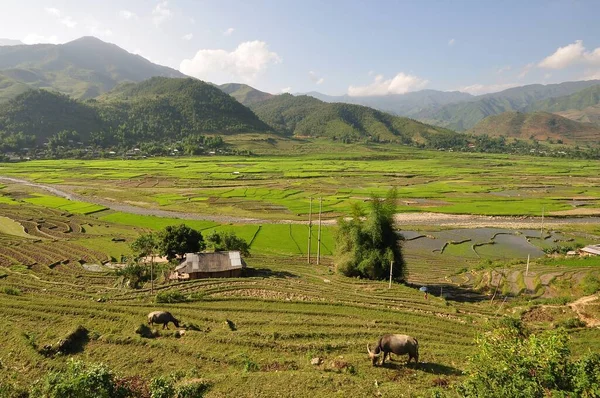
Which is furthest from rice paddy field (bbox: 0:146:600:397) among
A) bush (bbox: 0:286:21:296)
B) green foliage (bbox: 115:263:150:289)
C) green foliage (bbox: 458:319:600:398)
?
green foliage (bbox: 458:319:600:398)

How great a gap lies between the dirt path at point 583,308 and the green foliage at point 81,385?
2621cm

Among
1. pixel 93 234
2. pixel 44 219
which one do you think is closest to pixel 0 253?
pixel 93 234

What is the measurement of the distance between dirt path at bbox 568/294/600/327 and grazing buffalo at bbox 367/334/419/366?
1470 cm

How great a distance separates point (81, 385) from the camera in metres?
10.9

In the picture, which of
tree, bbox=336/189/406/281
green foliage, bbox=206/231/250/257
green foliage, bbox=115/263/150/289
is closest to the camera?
green foliage, bbox=115/263/150/289

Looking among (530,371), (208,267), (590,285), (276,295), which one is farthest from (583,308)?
(208,267)

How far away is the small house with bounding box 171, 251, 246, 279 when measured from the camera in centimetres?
3409

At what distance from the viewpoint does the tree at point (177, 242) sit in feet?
130

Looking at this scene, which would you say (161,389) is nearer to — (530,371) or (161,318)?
(161,318)

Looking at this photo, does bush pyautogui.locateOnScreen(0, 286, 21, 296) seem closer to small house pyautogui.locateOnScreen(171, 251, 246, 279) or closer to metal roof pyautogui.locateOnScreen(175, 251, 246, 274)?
small house pyautogui.locateOnScreen(171, 251, 246, 279)

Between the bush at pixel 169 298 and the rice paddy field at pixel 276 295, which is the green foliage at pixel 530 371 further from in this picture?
the bush at pixel 169 298

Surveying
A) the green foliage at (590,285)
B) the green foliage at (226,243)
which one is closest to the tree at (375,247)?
the green foliage at (226,243)

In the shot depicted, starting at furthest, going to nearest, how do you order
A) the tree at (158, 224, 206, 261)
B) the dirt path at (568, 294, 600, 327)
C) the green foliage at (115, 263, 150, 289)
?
the tree at (158, 224, 206, 261), the green foliage at (115, 263, 150, 289), the dirt path at (568, 294, 600, 327)

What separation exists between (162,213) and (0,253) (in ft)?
109
